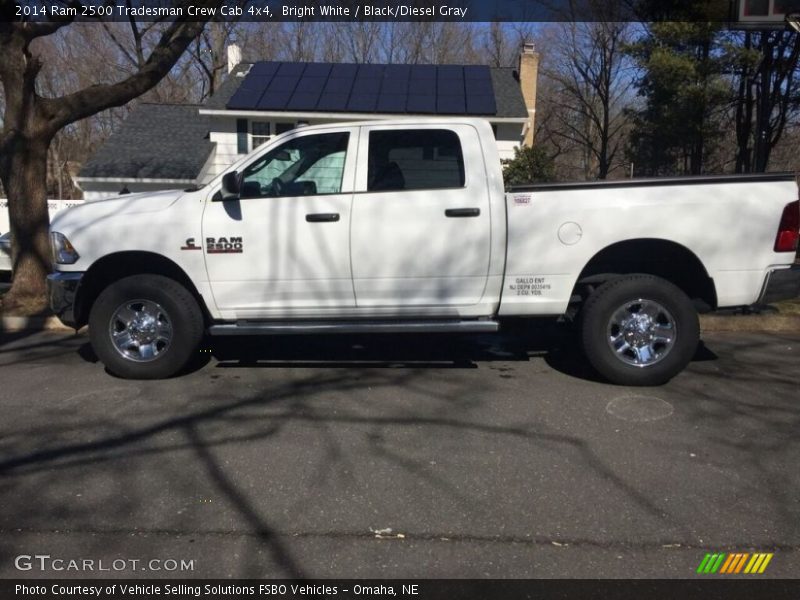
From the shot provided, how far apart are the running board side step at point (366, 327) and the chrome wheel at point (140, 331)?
427mm

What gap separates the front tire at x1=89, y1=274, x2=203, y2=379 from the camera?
574 cm

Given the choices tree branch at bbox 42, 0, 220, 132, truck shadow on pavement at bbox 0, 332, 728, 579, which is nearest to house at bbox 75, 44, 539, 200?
tree branch at bbox 42, 0, 220, 132

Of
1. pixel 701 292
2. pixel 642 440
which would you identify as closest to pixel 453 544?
pixel 642 440

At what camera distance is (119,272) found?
6.03 m

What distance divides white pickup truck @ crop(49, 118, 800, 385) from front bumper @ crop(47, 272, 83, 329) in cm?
2

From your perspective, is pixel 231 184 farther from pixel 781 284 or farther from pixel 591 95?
pixel 591 95

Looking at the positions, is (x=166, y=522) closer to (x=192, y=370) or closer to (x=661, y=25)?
(x=192, y=370)

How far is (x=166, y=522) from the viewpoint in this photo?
3529 millimetres

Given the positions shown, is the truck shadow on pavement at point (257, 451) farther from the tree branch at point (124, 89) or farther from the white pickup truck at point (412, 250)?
the tree branch at point (124, 89)

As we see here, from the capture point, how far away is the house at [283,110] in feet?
64.4

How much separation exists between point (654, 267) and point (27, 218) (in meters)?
7.63

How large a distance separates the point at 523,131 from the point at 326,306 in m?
16.3
